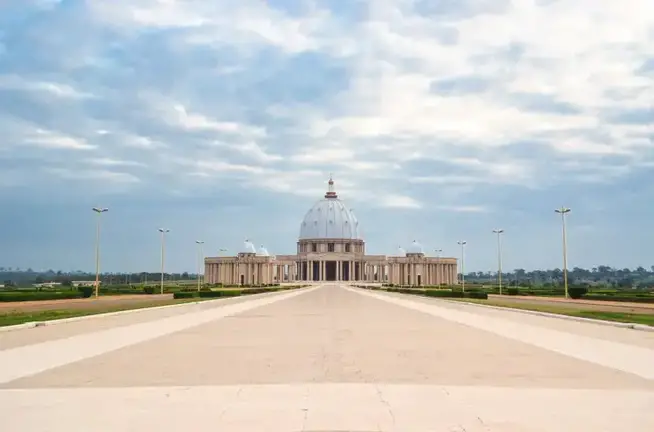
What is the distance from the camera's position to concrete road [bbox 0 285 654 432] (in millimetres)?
8984

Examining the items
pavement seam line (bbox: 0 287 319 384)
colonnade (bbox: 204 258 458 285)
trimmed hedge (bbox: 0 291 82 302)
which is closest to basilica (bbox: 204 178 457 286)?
colonnade (bbox: 204 258 458 285)

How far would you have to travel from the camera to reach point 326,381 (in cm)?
1234

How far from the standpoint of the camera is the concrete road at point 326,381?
8.98 metres

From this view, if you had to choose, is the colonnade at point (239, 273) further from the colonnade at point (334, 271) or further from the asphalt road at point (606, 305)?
the asphalt road at point (606, 305)

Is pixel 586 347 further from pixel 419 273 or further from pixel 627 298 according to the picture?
pixel 419 273

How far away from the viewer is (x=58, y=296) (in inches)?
2256

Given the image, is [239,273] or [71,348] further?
[239,273]

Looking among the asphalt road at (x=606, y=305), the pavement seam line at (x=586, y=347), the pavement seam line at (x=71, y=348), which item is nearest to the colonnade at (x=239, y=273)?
the asphalt road at (x=606, y=305)

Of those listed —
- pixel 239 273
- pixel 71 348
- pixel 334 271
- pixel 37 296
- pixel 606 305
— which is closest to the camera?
pixel 71 348

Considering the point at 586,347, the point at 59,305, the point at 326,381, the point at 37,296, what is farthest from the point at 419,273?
the point at 326,381

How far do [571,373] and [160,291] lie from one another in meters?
72.2

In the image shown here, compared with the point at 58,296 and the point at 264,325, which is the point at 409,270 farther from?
the point at 264,325

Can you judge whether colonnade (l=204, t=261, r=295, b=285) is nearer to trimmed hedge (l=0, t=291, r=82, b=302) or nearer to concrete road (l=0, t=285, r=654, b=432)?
trimmed hedge (l=0, t=291, r=82, b=302)

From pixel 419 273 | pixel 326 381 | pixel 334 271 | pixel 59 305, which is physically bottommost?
pixel 326 381
